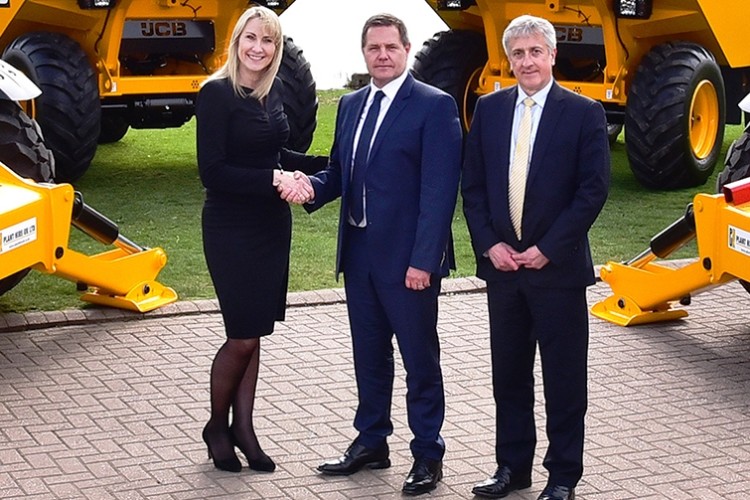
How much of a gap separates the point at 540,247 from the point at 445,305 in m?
3.50

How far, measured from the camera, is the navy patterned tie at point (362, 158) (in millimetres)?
5574

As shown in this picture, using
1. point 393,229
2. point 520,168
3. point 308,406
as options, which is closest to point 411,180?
point 393,229

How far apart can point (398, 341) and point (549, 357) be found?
61cm

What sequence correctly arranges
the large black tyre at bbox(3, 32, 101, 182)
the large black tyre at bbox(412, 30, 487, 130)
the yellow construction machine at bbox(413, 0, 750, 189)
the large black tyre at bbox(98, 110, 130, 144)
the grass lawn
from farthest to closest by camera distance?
the large black tyre at bbox(98, 110, 130, 144), the large black tyre at bbox(412, 30, 487, 130), the yellow construction machine at bbox(413, 0, 750, 189), the large black tyre at bbox(3, 32, 101, 182), the grass lawn

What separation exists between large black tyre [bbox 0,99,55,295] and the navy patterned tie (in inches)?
114

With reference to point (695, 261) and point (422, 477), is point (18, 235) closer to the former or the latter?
point (422, 477)

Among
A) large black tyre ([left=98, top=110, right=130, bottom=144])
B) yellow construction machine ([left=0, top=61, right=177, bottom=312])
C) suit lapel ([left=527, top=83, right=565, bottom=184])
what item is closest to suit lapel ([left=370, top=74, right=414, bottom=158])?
suit lapel ([left=527, top=83, right=565, bottom=184])

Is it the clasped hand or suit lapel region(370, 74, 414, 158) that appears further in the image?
suit lapel region(370, 74, 414, 158)

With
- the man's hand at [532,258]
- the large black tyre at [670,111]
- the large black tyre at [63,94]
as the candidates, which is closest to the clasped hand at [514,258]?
the man's hand at [532,258]

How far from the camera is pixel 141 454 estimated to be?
20.1 ft

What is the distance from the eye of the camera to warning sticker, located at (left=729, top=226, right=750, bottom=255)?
22.8 feet

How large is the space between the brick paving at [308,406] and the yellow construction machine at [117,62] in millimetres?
3835

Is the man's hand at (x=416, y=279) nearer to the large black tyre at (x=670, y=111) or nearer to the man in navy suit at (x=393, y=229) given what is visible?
the man in navy suit at (x=393, y=229)

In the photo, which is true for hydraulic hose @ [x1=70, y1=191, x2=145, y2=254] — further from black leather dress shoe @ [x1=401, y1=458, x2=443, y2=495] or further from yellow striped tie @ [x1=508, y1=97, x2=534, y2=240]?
yellow striped tie @ [x1=508, y1=97, x2=534, y2=240]
